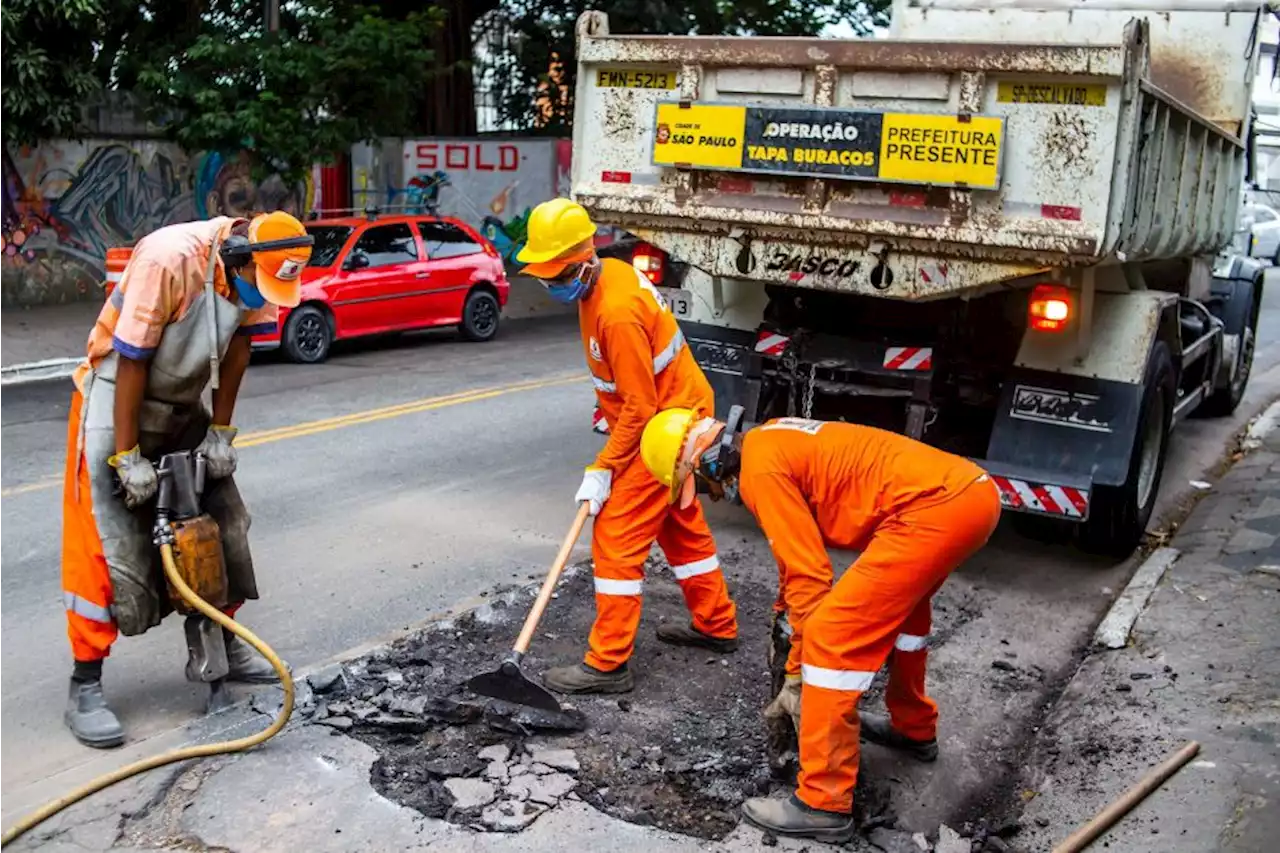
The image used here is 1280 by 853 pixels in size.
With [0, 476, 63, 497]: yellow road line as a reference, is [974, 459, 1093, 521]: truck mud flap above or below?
above

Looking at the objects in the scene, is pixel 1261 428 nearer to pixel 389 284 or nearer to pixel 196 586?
pixel 389 284

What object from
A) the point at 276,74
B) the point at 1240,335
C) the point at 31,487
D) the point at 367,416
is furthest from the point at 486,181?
the point at 31,487

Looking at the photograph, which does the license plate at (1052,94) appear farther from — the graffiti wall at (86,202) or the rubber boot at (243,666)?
the graffiti wall at (86,202)

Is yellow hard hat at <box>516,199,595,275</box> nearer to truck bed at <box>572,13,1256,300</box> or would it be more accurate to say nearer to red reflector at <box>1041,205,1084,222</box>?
truck bed at <box>572,13,1256,300</box>

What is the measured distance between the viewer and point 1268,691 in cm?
533

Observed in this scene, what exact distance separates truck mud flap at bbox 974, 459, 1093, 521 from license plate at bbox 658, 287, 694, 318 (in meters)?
2.05

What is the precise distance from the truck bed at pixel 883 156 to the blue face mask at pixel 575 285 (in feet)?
5.86

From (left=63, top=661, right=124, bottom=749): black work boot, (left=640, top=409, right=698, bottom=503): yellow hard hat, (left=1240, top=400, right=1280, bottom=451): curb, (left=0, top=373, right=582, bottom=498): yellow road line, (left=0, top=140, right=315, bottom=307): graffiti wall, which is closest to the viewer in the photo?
(left=640, top=409, right=698, bottom=503): yellow hard hat

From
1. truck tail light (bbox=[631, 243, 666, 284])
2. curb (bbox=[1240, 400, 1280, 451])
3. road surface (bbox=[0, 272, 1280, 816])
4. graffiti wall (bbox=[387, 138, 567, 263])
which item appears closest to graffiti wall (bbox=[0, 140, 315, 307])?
graffiti wall (bbox=[387, 138, 567, 263])

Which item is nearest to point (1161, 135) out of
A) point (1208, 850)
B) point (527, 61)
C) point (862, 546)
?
point (862, 546)

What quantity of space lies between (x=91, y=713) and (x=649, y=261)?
4.19 meters

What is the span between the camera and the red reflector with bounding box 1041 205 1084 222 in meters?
6.12

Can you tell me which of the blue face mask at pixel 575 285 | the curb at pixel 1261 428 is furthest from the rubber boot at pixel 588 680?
the curb at pixel 1261 428

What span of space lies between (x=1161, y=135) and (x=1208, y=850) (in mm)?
3809
